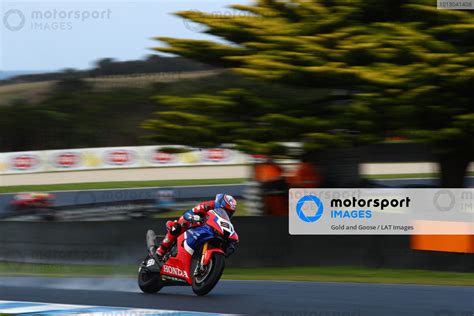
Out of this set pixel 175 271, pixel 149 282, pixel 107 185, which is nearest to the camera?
pixel 175 271

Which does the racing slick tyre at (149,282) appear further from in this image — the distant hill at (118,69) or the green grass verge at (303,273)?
the distant hill at (118,69)

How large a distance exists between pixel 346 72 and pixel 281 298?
4.64 meters

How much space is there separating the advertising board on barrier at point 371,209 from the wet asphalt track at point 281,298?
2.29m

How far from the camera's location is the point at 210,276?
816 cm

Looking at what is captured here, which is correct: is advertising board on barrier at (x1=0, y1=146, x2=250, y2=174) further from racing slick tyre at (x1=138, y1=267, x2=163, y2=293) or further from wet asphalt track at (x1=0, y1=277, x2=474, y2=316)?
racing slick tyre at (x1=138, y1=267, x2=163, y2=293)

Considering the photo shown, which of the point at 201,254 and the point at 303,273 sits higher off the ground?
the point at 201,254

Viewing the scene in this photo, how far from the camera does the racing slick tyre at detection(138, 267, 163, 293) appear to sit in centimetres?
923

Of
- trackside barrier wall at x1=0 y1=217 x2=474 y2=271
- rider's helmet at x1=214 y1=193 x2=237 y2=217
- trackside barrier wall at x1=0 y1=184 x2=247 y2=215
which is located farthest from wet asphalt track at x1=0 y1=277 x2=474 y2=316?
trackside barrier wall at x1=0 y1=184 x2=247 y2=215

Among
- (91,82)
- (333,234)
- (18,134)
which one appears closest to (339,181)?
(333,234)

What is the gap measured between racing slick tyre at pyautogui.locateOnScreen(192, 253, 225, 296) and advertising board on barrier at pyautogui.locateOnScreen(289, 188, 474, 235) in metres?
4.46

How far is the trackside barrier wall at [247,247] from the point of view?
1192 cm

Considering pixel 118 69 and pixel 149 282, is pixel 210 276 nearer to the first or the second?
pixel 149 282

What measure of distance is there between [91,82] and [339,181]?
20463 mm

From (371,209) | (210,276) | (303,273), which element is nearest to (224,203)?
(210,276)
